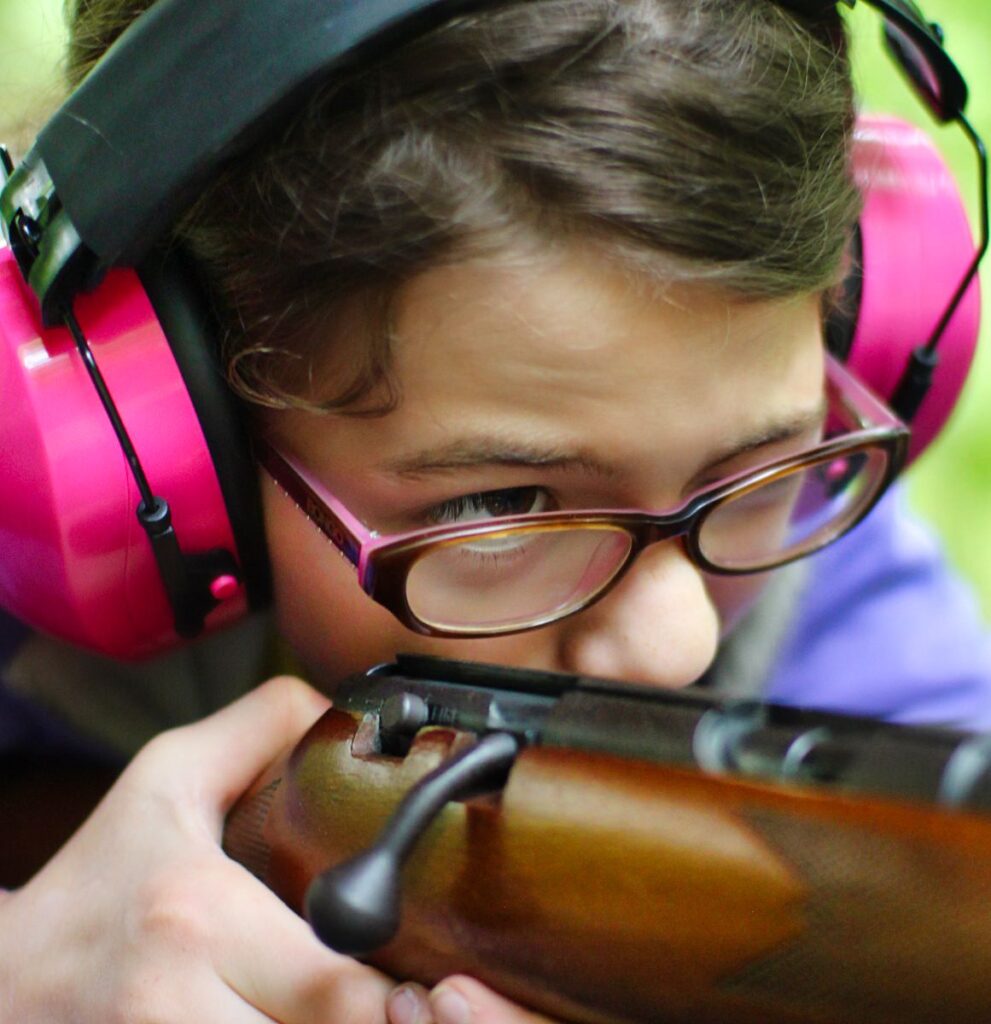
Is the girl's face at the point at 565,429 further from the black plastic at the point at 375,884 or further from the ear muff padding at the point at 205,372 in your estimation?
the black plastic at the point at 375,884

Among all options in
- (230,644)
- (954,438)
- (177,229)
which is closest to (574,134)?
(177,229)

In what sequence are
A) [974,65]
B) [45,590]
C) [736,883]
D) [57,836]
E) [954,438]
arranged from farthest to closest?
1. [974,65]
2. [954,438]
3. [57,836]
4. [45,590]
5. [736,883]

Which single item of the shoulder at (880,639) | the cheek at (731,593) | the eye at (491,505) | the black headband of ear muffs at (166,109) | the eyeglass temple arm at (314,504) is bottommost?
the shoulder at (880,639)

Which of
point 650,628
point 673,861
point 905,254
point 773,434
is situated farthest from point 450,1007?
point 905,254

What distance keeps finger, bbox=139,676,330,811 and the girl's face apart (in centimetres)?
5

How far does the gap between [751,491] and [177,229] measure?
0.42 m

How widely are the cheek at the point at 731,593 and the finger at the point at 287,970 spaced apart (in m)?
0.44

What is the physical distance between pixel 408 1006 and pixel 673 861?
0.61 feet

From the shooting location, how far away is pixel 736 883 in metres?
0.50

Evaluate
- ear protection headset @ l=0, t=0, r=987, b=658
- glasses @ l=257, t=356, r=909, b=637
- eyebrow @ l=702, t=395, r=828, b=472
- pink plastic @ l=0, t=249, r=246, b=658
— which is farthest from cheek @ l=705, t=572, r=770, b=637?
pink plastic @ l=0, t=249, r=246, b=658

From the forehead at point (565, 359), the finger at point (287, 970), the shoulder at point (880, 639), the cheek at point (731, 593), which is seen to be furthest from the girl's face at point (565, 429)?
the shoulder at point (880, 639)

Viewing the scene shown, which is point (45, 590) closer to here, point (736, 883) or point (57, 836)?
point (57, 836)

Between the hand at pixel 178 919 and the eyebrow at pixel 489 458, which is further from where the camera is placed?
the eyebrow at pixel 489 458

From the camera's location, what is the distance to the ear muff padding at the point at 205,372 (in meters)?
0.84
